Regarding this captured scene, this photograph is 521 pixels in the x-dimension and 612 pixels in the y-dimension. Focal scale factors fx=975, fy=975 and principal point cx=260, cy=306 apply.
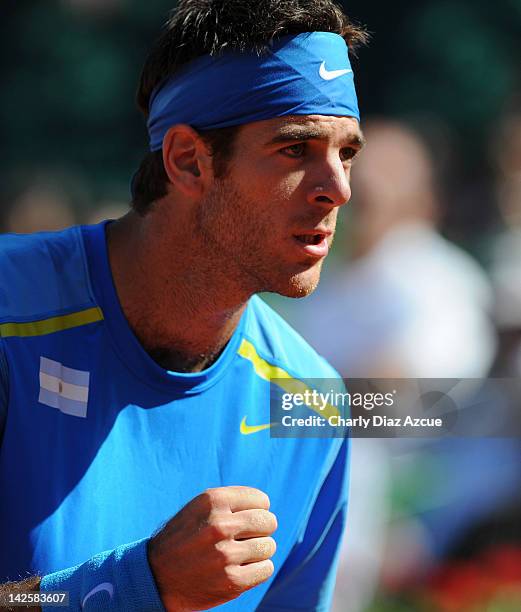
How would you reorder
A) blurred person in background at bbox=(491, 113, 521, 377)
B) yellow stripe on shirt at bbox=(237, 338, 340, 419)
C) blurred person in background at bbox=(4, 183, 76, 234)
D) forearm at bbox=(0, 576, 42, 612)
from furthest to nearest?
blurred person in background at bbox=(4, 183, 76, 234) < blurred person in background at bbox=(491, 113, 521, 377) < yellow stripe on shirt at bbox=(237, 338, 340, 419) < forearm at bbox=(0, 576, 42, 612)

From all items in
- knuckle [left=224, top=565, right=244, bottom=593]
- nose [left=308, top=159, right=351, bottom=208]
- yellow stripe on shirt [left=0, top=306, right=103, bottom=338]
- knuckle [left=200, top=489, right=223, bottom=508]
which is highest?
nose [left=308, top=159, right=351, bottom=208]

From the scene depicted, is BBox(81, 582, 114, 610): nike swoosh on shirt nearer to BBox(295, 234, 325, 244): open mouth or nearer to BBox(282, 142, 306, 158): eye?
BBox(295, 234, 325, 244): open mouth

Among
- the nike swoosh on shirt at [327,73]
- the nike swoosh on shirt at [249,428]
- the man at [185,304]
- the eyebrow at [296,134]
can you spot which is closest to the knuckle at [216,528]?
the man at [185,304]

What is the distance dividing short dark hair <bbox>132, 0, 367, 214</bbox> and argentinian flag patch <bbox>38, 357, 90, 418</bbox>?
52 centimetres

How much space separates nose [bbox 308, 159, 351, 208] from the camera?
243cm

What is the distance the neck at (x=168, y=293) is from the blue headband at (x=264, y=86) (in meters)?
0.31

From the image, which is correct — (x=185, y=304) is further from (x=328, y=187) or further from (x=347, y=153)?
(x=347, y=153)

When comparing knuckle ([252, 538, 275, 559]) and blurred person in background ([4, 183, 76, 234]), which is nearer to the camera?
knuckle ([252, 538, 275, 559])

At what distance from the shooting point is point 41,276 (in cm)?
246

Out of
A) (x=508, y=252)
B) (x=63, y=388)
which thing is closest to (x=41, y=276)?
(x=63, y=388)

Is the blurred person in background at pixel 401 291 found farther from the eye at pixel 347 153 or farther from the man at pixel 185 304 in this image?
the eye at pixel 347 153

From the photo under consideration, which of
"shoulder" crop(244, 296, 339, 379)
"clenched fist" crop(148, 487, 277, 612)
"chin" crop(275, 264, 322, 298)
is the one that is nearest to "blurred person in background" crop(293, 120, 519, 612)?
"shoulder" crop(244, 296, 339, 379)

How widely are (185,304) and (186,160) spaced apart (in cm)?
39

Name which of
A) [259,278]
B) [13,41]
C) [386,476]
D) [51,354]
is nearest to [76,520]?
[51,354]
